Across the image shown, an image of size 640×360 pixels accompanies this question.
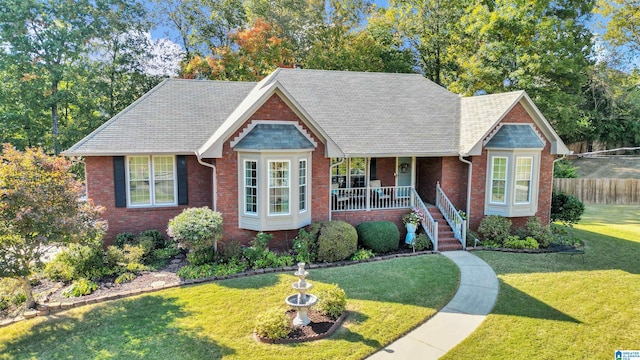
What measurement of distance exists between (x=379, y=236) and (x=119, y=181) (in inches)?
388

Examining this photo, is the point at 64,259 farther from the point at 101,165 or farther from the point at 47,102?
the point at 47,102

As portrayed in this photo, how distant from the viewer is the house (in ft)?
43.1

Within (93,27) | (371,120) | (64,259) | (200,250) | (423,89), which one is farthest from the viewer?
(93,27)

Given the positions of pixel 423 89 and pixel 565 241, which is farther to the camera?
pixel 423 89

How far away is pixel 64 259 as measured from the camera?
37.9 feet

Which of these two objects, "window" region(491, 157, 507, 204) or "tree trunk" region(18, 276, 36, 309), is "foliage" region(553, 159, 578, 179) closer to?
"window" region(491, 157, 507, 204)

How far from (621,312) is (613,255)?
620cm

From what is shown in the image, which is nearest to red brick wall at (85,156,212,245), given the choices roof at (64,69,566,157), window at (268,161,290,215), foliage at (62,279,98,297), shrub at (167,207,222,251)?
roof at (64,69,566,157)

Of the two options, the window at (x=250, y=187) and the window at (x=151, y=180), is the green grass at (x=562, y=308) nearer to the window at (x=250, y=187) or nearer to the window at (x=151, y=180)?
the window at (x=250, y=187)

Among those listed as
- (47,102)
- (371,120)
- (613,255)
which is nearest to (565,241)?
(613,255)

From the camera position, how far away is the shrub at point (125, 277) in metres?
11.1

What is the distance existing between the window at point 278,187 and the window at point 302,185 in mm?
453

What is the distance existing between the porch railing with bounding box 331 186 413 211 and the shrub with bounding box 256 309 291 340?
7488 millimetres

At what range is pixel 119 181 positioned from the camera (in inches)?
553
